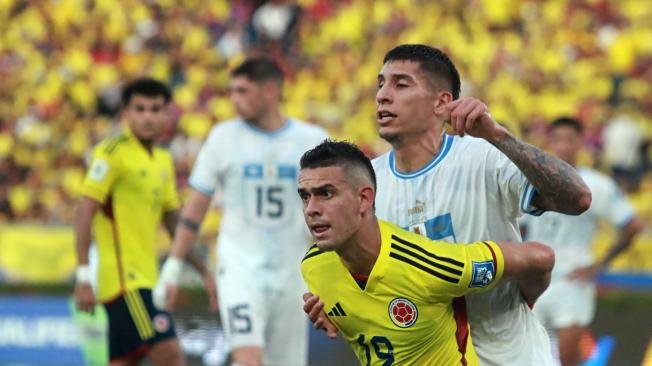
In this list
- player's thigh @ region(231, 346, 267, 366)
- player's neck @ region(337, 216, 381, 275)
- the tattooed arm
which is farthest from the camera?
player's thigh @ region(231, 346, 267, 366)

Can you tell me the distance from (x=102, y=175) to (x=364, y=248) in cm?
401

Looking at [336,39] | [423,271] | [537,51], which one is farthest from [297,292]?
[336,39]

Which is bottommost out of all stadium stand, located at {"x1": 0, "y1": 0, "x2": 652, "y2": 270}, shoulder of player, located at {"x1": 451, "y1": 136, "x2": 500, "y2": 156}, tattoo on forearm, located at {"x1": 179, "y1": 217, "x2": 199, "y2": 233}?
tattoo on forearm, located at {"x1": 179, "y1": 217, "x2": 199, "y2": 233}

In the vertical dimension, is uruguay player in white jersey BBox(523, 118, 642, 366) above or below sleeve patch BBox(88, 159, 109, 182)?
below

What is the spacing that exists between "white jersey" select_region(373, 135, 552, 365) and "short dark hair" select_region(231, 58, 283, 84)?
10.4 ft

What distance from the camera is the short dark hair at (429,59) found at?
5023 mm

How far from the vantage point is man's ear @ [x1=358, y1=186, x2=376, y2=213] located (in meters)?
4.59

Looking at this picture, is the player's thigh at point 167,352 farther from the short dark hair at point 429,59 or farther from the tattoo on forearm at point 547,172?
the tattoo on forearm at point 547,172

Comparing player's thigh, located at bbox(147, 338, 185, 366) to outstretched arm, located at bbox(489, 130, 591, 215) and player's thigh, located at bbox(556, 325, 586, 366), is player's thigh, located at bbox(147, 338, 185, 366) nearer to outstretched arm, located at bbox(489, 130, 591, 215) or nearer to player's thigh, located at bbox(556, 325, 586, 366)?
player's thigh, located at bbox(556, 325, 586, 366)

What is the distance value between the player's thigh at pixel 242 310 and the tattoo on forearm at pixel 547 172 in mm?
3621

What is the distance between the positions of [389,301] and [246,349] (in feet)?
11.0

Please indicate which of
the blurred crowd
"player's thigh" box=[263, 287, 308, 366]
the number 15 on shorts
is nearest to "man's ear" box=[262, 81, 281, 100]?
"player's thigh" box=[263, 287, 308, 366]

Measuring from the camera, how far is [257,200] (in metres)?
8.05

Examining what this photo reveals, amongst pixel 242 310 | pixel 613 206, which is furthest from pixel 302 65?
pixel 242 310
